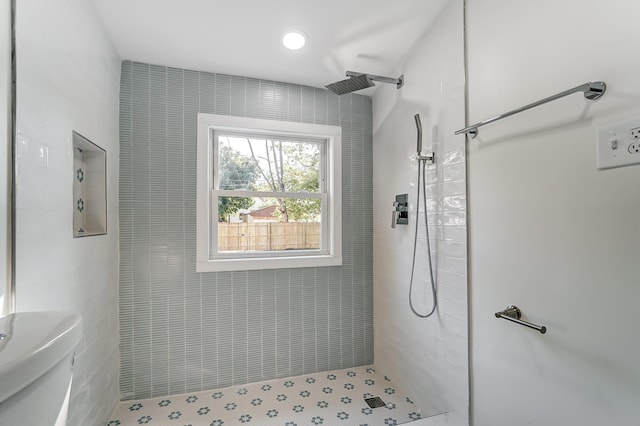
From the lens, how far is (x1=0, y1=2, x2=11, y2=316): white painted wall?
880 mm

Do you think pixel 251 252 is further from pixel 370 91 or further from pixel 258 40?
pixel 370 91

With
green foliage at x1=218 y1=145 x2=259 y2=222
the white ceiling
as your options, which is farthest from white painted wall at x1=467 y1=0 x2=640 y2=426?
green foliage at x1=218 y1=145 x2=259 y2=222

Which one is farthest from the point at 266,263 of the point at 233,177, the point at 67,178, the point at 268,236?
the point at 67,178

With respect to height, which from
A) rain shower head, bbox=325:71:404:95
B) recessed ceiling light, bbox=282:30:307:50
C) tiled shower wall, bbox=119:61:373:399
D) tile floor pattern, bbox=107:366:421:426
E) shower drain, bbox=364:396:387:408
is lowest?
tile floor pattern, bbox=107:366:421:426

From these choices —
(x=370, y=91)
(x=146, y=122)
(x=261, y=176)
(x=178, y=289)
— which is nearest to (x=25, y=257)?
(x=178, y=289)

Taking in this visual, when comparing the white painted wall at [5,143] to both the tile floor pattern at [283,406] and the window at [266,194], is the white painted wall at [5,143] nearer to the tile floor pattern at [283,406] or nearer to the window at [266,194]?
the window at [266,194]

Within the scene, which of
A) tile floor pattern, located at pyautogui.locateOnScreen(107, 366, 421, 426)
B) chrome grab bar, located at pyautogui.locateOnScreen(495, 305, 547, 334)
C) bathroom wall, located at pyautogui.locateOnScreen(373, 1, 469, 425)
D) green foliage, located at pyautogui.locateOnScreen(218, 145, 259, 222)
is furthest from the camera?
green foliage, located at pyautogui.locateOnScreen(218, 145, 259, 222)

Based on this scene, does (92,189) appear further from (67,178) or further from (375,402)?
(375,402)

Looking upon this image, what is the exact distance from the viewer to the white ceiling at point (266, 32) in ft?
5.02

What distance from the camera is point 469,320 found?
146 centimetres

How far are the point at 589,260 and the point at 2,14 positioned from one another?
1.94 m

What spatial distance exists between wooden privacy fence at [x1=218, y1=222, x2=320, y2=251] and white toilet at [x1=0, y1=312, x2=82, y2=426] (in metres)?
1.27

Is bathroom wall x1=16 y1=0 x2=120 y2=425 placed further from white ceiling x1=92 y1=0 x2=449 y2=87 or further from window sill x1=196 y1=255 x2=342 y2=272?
window sill x1=196 y1=255 x2=342 y2=272

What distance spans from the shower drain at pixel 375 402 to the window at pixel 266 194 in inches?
34.7
